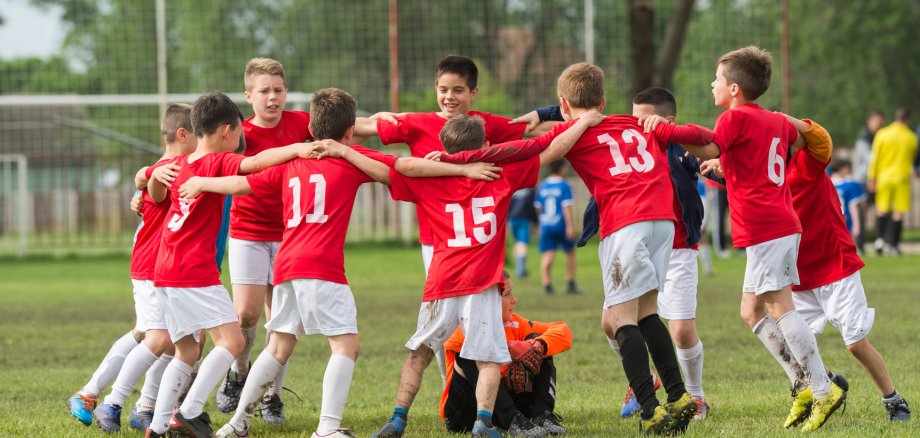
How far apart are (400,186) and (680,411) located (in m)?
1.73

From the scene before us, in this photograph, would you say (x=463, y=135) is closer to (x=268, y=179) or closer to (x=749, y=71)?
(x=268, y=179)

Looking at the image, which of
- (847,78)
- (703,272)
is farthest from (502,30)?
(847,78)

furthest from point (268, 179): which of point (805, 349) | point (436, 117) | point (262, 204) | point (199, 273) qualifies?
point (805, 349)

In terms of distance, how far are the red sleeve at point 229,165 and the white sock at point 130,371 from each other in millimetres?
1182

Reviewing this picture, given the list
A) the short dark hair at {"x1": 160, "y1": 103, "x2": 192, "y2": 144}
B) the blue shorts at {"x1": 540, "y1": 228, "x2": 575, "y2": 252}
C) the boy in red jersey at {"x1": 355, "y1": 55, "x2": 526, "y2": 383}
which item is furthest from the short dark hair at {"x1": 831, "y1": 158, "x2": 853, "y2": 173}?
the short dark hair at {"x1": 160, "y1": 103, "x2": 192, "y2": 144}

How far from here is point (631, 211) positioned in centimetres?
572

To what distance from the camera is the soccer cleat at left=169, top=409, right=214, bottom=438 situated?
5.55m

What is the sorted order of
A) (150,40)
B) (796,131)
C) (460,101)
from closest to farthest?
(796,131)
(460,101)
(150,40)

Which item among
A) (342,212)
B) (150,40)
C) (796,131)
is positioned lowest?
(342,212)

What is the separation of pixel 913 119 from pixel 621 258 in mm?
41144

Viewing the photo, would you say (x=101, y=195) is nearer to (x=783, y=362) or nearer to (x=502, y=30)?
(x=502, y=30)

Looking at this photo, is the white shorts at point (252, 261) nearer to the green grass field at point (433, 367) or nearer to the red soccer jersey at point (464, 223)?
the green grass field at point (433, 367)

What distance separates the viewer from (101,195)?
1003 inches

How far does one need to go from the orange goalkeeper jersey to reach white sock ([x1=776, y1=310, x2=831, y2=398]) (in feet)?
3.73
